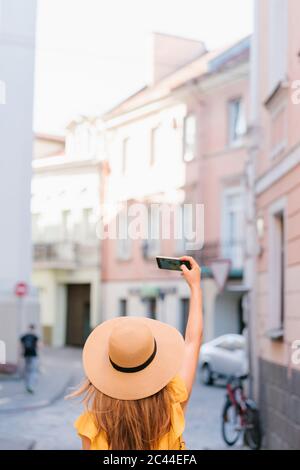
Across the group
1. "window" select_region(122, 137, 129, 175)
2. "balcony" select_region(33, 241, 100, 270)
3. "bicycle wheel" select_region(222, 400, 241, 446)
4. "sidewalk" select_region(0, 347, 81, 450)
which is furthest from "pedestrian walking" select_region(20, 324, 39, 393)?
"balcony" select_region(33, 241, 100, 270)

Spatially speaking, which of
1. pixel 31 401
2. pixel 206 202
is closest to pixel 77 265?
pixel 206 202

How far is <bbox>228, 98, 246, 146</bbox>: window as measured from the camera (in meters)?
21.9

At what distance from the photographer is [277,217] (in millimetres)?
8141

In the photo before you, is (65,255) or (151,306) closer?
(151,306)

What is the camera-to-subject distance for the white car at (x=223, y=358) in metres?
17.1

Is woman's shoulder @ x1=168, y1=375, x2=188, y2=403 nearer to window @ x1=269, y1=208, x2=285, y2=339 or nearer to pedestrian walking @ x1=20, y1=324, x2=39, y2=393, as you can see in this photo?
window @ x1=269, y1=208, x2=285, y2=339

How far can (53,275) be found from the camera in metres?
30.8

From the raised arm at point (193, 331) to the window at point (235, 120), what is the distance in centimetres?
1957

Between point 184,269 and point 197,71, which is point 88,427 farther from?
point 197,71

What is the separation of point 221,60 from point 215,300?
661cm

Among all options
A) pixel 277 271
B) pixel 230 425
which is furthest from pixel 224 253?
pixel 277 271

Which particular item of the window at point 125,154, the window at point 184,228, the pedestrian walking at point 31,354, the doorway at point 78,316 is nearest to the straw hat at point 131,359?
the pedestrian walking at point 31,354

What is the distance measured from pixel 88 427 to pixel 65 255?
89.7 feet

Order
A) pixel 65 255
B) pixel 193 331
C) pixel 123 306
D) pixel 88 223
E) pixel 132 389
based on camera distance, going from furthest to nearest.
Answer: pixel 65 255, pixel 88 223, pixel 123 306, pixel 193 331, pixel 132 389
